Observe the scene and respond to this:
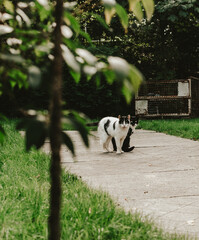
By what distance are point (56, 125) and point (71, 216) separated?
1.61 meters

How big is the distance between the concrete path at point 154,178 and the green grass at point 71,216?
239 mm

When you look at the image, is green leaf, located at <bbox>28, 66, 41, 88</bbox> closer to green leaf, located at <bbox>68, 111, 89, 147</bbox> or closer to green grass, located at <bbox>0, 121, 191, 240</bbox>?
green leaf, located at <bbox>68, 111, 89, 147</bbox>

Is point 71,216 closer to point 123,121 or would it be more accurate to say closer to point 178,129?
point 123,121

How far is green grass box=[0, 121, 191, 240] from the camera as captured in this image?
82.6 inches

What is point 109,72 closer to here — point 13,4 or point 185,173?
point 13,4

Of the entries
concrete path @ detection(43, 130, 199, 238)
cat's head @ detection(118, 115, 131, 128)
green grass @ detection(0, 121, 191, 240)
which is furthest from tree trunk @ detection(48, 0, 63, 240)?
cat's head @ detection(118, 115, 131, 128)

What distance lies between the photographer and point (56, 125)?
881mm

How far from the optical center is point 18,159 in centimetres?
436

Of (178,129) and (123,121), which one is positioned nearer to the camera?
(123,121)

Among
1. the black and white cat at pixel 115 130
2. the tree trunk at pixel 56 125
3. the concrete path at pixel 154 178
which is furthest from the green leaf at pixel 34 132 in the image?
the black and white cat at pixel 115 130

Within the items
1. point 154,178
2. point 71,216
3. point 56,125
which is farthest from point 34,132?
point 154,178

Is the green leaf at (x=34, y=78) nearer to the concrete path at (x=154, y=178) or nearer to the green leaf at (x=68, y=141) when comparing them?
the green leaf at (x=68, y=141)

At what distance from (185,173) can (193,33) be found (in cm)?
1246

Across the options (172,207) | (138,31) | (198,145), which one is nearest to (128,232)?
(172,207)
